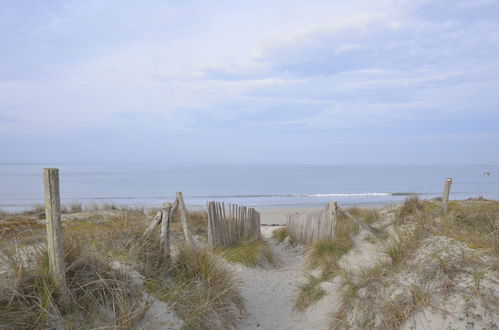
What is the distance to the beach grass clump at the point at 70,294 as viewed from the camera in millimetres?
3648

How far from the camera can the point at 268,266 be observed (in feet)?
30.1

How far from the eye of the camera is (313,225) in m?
10.8

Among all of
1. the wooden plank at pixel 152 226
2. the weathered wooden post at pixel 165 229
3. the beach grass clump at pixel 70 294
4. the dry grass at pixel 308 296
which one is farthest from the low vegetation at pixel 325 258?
the beach grass clump at pixel 70 294

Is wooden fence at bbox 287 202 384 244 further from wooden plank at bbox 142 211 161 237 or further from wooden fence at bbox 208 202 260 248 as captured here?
wooden plank at bbox 142 211 161 237

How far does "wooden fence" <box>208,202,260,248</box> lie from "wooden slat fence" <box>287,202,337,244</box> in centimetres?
132

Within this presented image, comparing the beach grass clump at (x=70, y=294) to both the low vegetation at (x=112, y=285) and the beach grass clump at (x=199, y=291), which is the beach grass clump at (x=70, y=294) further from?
the beach grass clump at (x=199, y=291)

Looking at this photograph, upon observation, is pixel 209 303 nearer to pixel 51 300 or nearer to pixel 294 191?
pixel 51 300

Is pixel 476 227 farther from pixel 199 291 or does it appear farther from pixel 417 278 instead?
pixel 199 291

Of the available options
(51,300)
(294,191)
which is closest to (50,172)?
(51,300)

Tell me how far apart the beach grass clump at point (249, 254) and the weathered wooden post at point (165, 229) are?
215cm

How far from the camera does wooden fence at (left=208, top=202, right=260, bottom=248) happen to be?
9273 millimetres

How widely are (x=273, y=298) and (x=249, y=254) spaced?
2.13m

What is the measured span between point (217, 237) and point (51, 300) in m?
5.75

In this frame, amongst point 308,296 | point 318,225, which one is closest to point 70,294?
point 308,296
